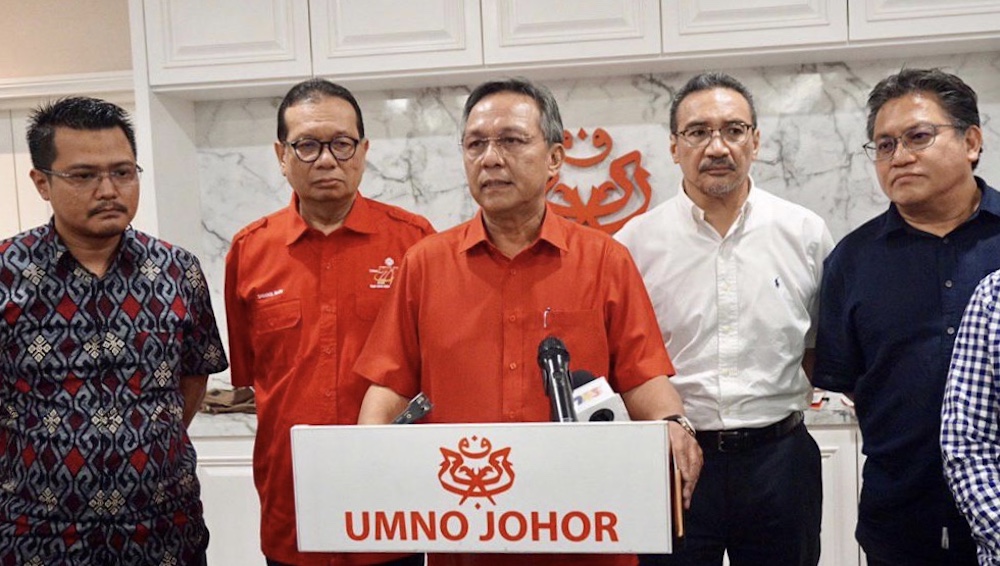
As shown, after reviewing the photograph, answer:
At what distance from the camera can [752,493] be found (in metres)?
1.88

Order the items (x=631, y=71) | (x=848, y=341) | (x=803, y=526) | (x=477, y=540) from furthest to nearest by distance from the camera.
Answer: (x=631, y=71)
(x=803, y=526)
(x=848, y=341)
(x=477, y=540)

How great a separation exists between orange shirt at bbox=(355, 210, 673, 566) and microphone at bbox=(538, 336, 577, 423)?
0.18m

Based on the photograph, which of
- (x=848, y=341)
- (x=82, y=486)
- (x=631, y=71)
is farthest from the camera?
(x=631, y=71)

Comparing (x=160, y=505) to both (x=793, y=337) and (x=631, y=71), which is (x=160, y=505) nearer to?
(x=793, y=337)

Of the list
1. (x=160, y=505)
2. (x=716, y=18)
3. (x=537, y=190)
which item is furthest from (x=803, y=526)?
(x=716, y=18)

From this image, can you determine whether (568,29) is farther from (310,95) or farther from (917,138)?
(917,138)

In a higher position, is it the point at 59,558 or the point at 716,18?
the point at 716,18

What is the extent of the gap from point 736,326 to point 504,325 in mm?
590

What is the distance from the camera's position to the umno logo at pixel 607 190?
325 cm

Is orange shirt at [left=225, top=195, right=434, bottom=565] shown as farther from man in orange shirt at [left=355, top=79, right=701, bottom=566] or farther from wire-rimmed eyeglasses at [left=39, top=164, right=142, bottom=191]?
wire-rimmed eyeglasses at [left=39, top=164, right=142, bottom=191]

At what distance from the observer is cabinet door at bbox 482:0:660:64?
9.49 feet

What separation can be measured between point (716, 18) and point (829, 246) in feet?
3.65

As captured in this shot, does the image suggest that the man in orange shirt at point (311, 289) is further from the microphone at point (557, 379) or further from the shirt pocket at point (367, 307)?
the microphone at point (557, 379)

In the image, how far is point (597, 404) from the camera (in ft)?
4.31
